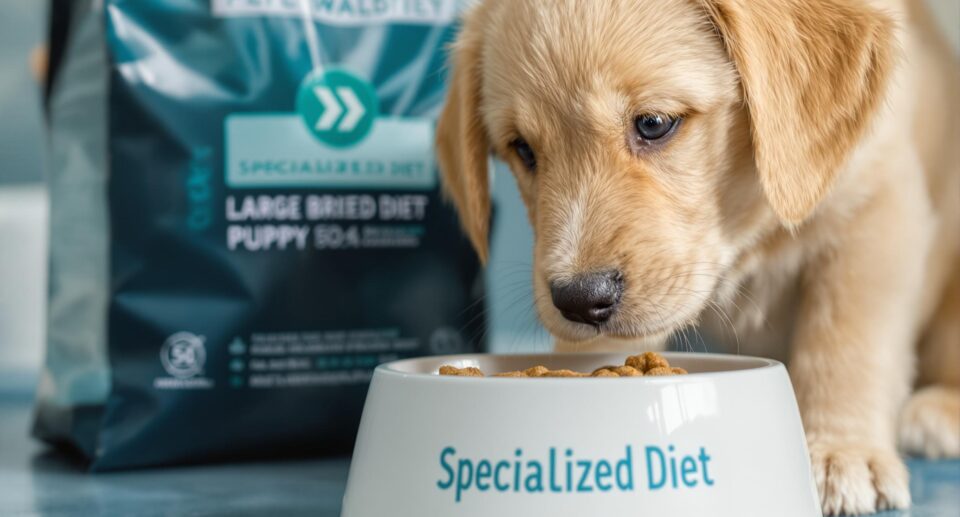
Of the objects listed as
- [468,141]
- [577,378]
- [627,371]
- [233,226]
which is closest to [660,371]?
[627,371]

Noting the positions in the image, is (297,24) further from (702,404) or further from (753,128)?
(702,404)

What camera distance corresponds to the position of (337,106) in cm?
157

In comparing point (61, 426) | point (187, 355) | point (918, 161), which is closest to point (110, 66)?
point (187, 355)

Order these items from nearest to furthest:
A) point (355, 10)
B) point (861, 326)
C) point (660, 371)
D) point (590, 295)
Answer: point (660, 371) < point (590, 295) < point (861, 326) < point (355, 10)

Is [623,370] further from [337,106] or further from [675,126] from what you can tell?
[337,106]

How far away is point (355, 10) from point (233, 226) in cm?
36

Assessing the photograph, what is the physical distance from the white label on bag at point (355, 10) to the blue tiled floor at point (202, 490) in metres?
0.61

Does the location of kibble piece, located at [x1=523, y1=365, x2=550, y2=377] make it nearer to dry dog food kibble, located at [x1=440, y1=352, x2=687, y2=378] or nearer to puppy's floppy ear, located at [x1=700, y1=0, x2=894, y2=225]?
dry dog food kibble, located at [x1=440, y1=352, x2=687, y2=378]

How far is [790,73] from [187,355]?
0.84 meters

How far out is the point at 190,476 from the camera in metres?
1.44

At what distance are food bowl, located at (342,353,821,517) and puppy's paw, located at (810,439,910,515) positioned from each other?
0.32 metres

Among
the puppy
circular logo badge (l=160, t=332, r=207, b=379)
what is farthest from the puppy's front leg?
circular logo badge (l=160, t=332, r=207, b=379)

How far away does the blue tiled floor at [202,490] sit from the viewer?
1.20 metres

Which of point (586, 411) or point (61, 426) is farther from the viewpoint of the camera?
point (61, 426)
